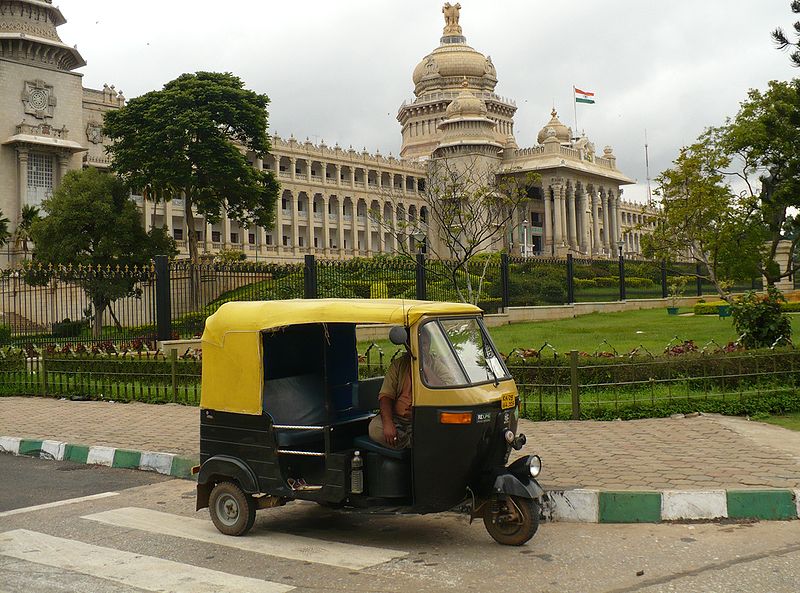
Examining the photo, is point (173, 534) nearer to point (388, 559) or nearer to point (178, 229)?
point (388, 559)

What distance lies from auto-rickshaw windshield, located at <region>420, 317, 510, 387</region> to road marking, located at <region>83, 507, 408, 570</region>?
115cm

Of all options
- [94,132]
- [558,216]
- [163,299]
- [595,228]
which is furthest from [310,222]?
[163,299]

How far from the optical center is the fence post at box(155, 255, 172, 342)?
49.7ft

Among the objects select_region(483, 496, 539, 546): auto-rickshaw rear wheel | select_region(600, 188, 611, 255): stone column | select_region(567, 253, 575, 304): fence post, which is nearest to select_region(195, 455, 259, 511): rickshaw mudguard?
select_region(483, 496, 539, 546): auto-rickshaw rear wheel

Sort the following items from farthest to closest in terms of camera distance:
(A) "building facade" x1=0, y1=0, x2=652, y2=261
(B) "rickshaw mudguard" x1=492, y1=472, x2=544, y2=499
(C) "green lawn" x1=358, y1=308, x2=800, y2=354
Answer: (A) "building facade" x1=0, y1=0, x2=652, y2=261, (C) "green lawn" x1=358, y1=308, x2=800, y2=354, (B) "rickshaw mudguard" x1=492, y1=472, x2=544, y2=499

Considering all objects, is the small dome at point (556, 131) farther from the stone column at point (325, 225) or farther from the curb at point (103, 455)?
the curb at point (103, 455)

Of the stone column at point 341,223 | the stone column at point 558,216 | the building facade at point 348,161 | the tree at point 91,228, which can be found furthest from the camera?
the stone column at point 341,223

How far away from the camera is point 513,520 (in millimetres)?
5039

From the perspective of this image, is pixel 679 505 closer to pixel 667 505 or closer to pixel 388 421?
pixel 667 505

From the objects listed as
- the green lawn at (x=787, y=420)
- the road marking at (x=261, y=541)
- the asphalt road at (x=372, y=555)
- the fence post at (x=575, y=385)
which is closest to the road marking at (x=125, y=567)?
the asphalt road at (x=372, y=555)

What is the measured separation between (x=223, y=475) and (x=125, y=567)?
3.39 ft

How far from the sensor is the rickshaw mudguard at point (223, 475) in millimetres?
5562

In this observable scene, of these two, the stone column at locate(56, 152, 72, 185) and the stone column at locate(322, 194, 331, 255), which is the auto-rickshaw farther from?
the stone column at locate(322, 194, 331, 255)

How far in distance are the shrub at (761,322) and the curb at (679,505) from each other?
5.96 m
